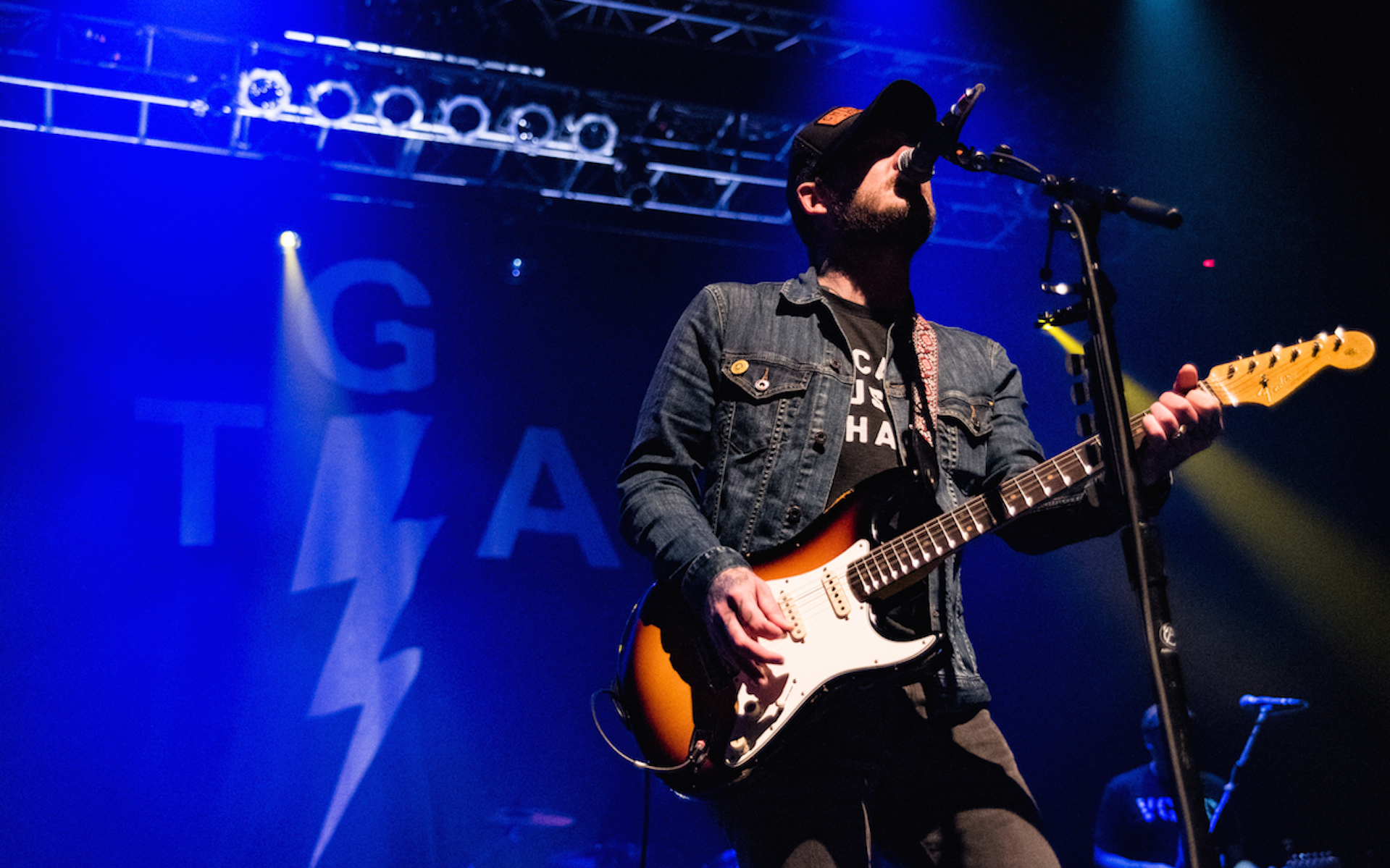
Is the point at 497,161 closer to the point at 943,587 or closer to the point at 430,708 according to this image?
the point at 430,708

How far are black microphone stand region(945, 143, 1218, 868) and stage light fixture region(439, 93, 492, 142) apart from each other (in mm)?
5571

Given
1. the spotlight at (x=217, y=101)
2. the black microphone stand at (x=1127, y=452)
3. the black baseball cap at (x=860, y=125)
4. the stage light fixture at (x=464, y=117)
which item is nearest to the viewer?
the black microphone stand at (x=1127, y=452)

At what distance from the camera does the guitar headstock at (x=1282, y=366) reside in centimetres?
222

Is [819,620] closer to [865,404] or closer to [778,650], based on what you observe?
[778,650]

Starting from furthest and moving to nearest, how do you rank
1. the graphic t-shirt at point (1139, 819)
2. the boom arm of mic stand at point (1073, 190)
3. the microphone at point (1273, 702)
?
the graphic t-shirt at point (1139, 819)
the microphone at point (1273, 702)
the boom arm of mic stand at point (1073, 190)

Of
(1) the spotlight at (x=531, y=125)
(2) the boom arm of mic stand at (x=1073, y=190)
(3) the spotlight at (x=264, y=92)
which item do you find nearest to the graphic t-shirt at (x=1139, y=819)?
(2) the boom arm of mic stand at (x=1073, y=190)

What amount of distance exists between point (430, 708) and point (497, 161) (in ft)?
12.7

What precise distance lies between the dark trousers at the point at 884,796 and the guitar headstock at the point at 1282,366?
3.00ft

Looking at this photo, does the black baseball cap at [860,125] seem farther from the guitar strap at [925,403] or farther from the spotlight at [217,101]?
the spotlight at [217,101]

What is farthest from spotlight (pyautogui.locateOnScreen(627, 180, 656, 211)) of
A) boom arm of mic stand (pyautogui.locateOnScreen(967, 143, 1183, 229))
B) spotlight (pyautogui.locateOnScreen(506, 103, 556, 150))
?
boom arm of mic stand (pyautogui.locateOnScreen(967, 143, 1183, 229))

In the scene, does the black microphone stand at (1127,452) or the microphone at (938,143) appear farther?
the microphone at (938,143)

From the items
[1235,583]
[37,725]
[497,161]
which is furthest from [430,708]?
[1235,583]

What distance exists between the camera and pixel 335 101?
6879mm

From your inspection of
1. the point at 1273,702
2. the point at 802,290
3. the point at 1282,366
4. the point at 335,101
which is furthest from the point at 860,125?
the point at 335,101
